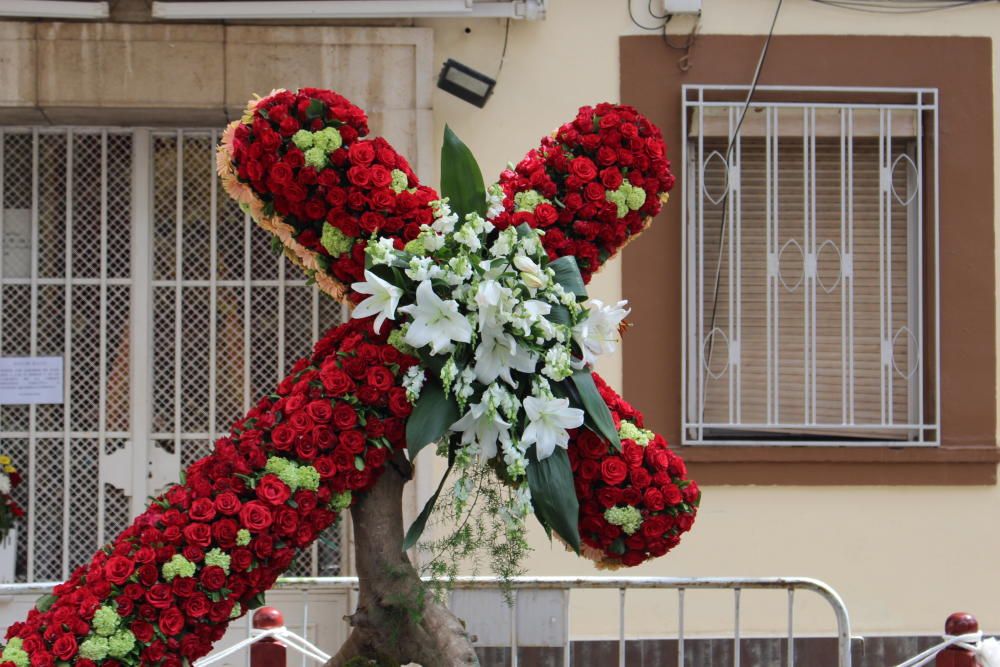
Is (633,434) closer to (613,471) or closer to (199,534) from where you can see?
(613,471)

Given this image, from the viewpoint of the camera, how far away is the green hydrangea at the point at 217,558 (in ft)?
7.27

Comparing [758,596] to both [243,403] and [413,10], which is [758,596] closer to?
[243,403]

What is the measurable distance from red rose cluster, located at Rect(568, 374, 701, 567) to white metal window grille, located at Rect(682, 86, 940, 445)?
9.30 feet

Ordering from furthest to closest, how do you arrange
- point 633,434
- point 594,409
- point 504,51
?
point 504,51 < point 633,434 < point 594,409

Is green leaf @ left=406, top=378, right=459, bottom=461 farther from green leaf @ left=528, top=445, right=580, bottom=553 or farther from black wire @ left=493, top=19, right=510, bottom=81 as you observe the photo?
black wire @ left=493, top=19, right=510, bottom=81

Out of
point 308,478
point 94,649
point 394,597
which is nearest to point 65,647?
point 94,649

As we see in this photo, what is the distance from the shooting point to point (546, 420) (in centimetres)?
228

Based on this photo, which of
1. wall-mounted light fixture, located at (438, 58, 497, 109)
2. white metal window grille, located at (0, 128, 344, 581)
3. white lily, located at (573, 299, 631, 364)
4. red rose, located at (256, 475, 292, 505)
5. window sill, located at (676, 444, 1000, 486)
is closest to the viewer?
red rose, located at (256, 475, 292, 505)

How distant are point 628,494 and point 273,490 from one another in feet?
2.28

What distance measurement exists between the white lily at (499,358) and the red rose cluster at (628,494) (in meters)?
0.23

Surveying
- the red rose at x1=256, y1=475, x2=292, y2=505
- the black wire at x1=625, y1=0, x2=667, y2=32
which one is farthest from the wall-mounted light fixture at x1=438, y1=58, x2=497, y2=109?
the red rose at x1=256, y1=475, x2=292, y2=505

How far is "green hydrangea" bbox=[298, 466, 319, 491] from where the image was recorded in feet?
7.49

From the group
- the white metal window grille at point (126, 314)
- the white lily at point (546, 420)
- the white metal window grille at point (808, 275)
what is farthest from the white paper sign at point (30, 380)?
the white lily at point (546, 420)

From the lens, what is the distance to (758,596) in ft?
17.0
